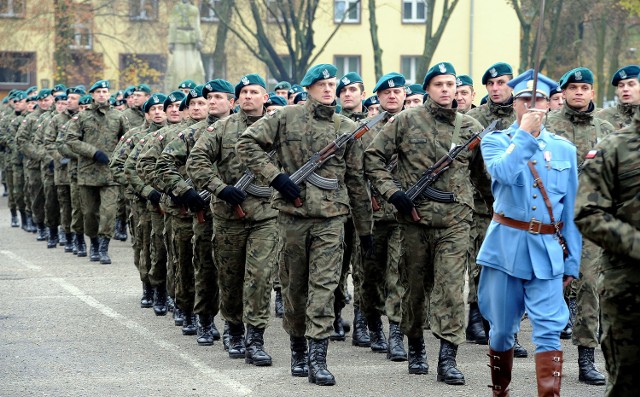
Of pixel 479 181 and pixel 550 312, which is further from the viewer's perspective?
pixel 479 181

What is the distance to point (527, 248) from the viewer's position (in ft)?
25.1

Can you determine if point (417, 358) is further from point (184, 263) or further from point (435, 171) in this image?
point (184, 263)

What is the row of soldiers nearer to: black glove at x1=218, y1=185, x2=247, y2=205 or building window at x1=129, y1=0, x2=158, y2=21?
black glove at x1=218, y1=185, x2=247, y2=205

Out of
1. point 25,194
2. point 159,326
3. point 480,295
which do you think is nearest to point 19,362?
point 159,326

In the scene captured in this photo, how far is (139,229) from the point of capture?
1368 centimetres

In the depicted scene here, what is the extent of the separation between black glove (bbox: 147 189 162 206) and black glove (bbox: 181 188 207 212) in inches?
69.6

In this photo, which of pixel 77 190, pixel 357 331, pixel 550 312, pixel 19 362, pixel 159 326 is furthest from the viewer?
pixel 77 190

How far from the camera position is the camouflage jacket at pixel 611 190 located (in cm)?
582

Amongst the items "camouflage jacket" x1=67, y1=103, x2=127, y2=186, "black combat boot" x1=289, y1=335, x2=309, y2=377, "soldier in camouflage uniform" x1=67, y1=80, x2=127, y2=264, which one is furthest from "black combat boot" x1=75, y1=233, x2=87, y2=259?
"black combat boot" x1=289, y1=335, x2=309, y2=377

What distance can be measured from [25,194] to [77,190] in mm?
4883

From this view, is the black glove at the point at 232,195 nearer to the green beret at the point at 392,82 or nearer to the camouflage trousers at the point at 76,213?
the green beret at the point at 392,82

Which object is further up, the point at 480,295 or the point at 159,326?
the point at 480,295

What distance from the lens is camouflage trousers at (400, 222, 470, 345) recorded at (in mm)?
9102

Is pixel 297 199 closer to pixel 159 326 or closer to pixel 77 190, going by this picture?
pixel 159 326
